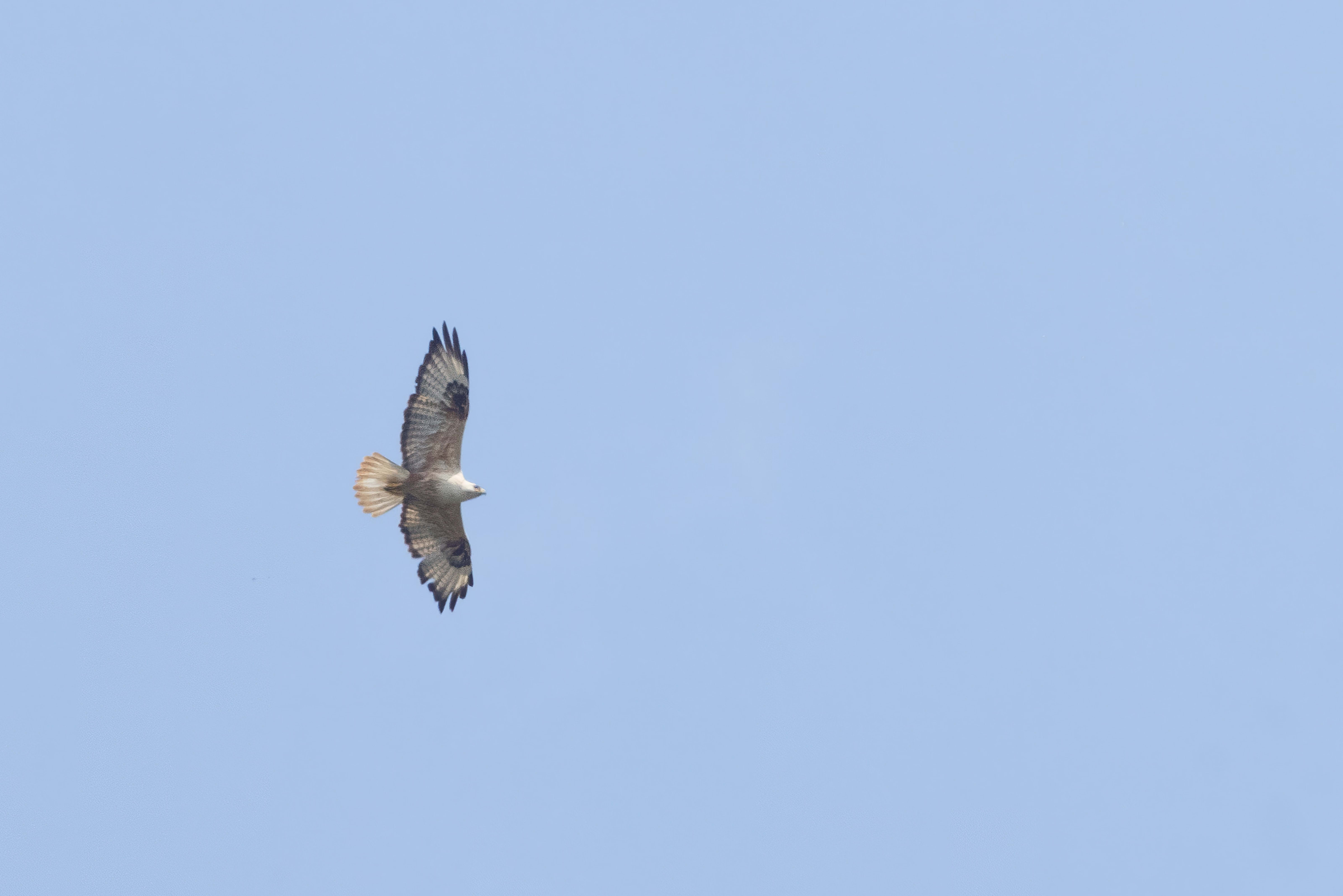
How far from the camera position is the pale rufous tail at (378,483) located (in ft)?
68.7

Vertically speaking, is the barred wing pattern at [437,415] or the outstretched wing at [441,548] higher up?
the barred wing pattern at [437,415]

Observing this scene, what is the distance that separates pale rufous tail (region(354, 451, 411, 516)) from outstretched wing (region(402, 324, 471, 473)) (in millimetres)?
174

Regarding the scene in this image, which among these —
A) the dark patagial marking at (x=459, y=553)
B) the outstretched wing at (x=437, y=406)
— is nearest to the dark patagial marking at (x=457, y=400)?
the outstretched wing at (x=437, y=406)

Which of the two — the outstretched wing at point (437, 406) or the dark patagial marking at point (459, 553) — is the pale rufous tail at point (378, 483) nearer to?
the outstretched wing at point (437, 406)

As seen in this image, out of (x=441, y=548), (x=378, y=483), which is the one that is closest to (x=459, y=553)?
(x=441, y=548)

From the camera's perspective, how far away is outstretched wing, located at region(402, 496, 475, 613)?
861 inches

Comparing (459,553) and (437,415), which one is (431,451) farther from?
(459,553)

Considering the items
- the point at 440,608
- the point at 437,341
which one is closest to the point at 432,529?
the point at 440,608

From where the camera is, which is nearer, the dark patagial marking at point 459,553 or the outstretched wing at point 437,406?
the outstretched wing at point 437,406

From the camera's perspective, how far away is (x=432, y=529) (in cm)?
2211

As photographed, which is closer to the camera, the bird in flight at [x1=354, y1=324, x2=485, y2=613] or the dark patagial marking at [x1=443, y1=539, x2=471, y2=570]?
the bird in flight at [x1=354, y1=324, x2=485, y2=613]

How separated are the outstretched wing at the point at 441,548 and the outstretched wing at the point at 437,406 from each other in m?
0.98

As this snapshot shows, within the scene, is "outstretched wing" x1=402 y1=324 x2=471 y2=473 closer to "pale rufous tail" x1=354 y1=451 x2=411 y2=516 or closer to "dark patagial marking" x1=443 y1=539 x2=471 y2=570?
"pale rufous tail" x1=354 y1=451 x2=411 y2=516

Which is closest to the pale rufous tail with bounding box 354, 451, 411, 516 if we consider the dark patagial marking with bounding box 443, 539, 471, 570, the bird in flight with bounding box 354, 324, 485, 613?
the bird in flight with bounding box 354, 324, 485, 613
